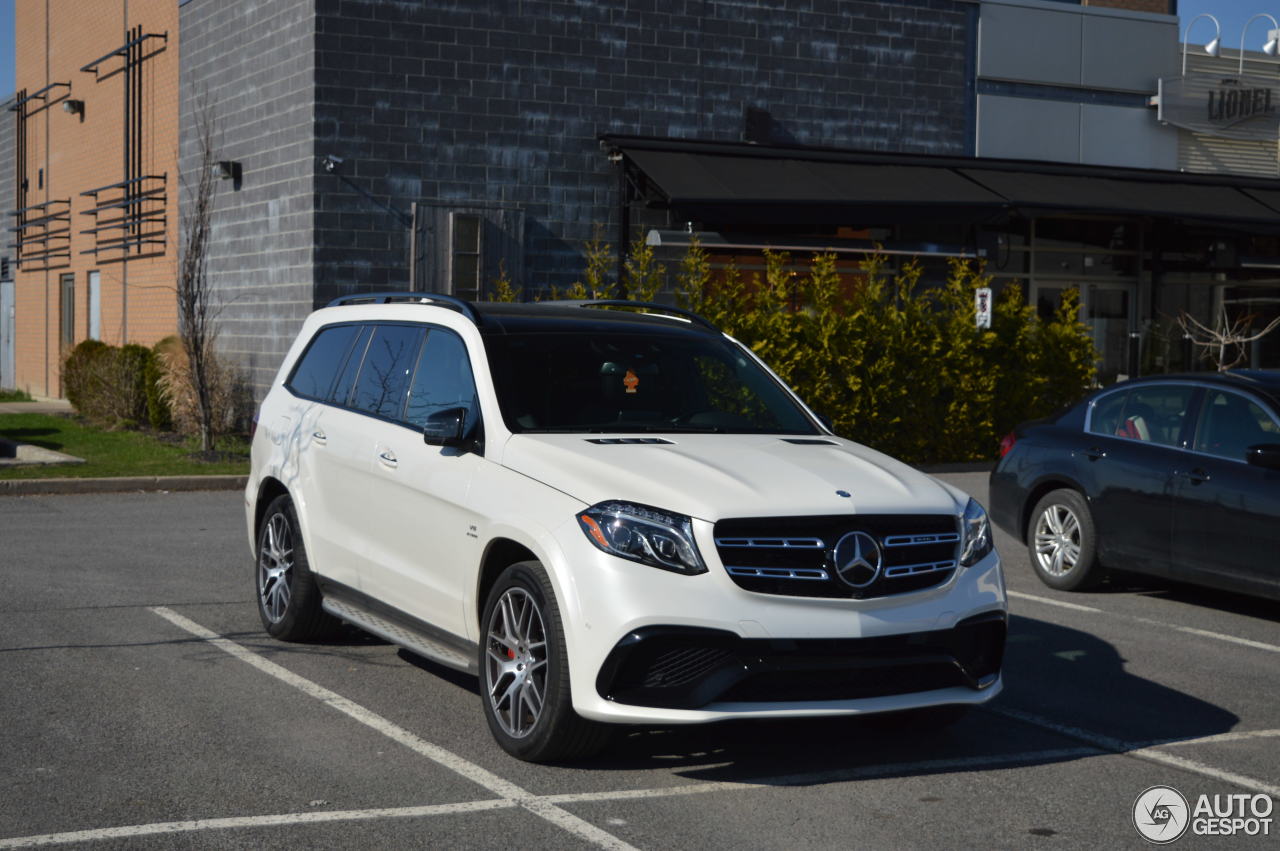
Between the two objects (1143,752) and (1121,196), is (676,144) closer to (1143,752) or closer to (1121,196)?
(1121,196)

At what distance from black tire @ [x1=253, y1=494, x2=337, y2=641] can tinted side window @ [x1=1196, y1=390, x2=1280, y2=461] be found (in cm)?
535

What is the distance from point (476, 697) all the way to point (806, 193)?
594 inches

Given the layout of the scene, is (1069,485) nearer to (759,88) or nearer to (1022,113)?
(759,88)

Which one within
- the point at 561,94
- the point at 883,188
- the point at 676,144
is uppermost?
the point at 561,94

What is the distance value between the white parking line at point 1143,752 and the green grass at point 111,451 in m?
12.2

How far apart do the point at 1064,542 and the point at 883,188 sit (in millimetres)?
12355

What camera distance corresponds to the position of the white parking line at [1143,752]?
19.5ft

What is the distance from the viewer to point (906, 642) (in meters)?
5.86

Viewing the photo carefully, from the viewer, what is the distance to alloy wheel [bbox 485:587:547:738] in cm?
600

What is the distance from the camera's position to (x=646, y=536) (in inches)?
225

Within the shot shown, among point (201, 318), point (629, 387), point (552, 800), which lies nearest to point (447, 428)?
point (629, 387)

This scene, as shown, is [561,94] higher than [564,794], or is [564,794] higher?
[561,94]

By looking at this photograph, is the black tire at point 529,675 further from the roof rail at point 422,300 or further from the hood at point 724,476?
the roof rail at point 422,300

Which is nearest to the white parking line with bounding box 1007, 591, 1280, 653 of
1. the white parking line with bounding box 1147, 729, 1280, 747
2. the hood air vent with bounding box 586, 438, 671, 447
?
the white parking line with bounding box 1147, 729, 1280, 747
